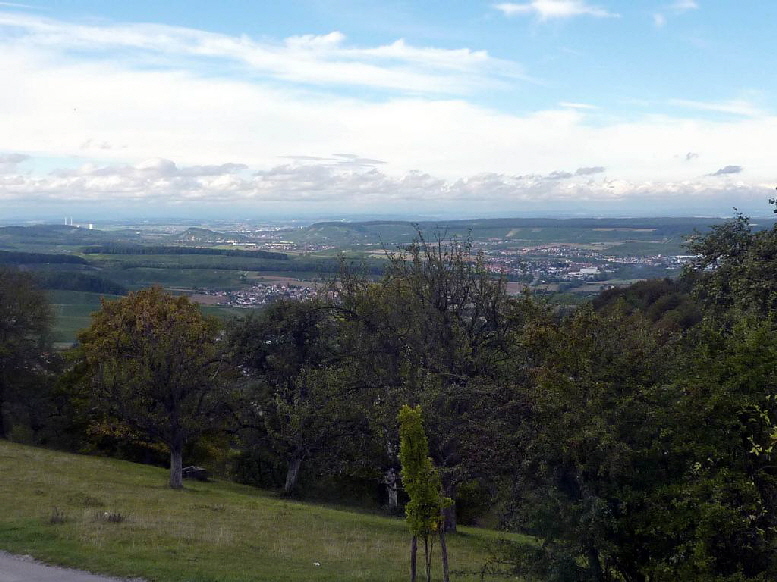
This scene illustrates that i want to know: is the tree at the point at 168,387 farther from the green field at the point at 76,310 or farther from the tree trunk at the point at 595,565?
the green field at the point at 76,310

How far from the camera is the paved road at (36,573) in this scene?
13.2m

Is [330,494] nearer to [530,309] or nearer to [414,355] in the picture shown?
[414,355]

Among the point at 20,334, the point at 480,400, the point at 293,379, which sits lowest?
the point at 293,379

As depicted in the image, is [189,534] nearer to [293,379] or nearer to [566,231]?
[293,379]

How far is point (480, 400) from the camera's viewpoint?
57.1 feet

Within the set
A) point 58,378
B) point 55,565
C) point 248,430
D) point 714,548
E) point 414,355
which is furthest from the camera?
point 58,378

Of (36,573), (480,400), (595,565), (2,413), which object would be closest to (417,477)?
(595,565)

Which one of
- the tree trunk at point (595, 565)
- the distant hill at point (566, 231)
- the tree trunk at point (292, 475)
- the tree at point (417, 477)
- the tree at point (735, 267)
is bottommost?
the tree trunk at point (292, 475)

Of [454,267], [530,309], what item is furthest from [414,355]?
[530,309]

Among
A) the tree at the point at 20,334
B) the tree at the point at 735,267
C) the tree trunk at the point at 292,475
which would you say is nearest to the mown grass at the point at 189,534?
the tree trunk at the point at 292,475

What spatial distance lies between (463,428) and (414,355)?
784 centimetres

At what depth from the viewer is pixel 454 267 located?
25.9m

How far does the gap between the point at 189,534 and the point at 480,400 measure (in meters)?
8.37

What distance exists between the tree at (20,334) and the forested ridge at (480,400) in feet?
0.50
